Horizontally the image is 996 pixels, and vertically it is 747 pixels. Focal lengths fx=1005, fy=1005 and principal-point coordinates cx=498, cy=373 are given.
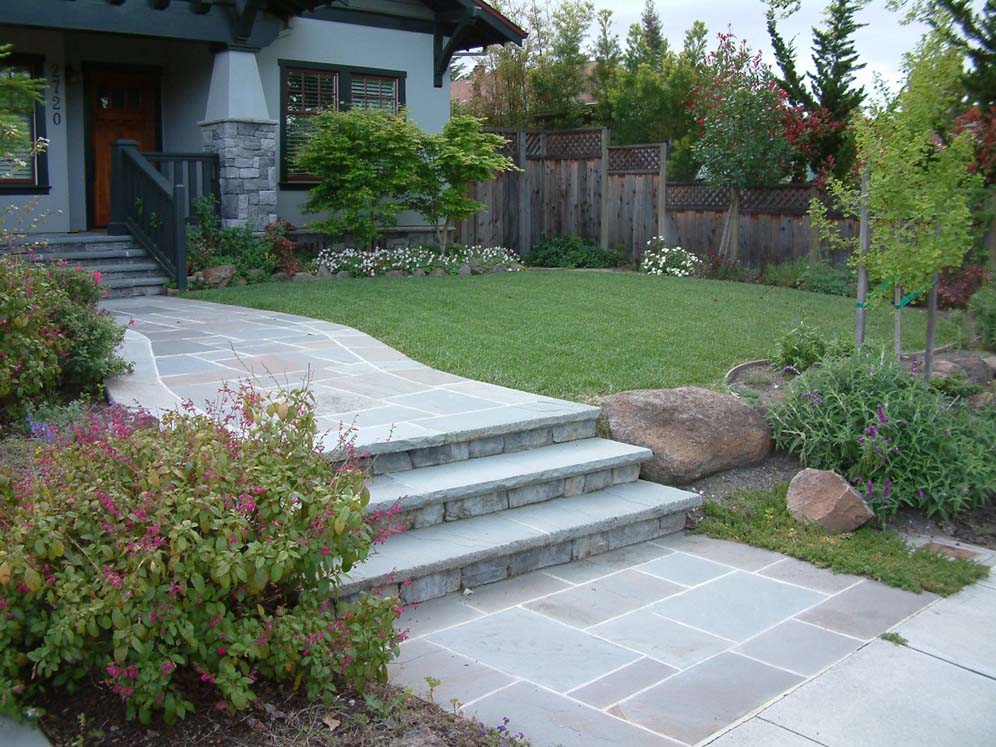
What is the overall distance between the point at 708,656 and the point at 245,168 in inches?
378

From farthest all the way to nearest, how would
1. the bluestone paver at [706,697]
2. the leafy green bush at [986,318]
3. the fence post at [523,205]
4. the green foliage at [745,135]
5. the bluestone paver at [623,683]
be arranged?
the fence post at [523,205]
the green foliage at [745,135]
the leafy green bush at [986,318]
the bluestone paver at [623,683]
the bluestone paver at [706,697]

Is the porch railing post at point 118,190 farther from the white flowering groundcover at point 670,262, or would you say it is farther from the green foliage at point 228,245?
the white flowering groundcover at point 670,262

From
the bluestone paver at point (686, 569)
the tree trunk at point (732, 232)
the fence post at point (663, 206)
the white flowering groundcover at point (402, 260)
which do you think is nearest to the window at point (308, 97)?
the white flowering groundcover at point (402, 260)

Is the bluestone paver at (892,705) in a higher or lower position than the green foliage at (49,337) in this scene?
Answer: lower

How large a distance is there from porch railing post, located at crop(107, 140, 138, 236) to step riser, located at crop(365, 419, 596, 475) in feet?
25.0

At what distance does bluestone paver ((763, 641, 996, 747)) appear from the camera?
3.40 metres

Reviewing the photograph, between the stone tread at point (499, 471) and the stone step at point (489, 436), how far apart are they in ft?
0.13

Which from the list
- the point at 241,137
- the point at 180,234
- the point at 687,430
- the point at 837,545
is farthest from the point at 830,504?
the point at 241,137

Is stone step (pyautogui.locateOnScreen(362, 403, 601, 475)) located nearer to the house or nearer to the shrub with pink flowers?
the shrub with pink flowers

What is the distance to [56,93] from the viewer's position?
12445 millimetres

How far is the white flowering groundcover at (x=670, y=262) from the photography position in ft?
45.6

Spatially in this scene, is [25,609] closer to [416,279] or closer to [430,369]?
[430,369]

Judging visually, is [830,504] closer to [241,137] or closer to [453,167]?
[453,167]

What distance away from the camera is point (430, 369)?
709 cm
